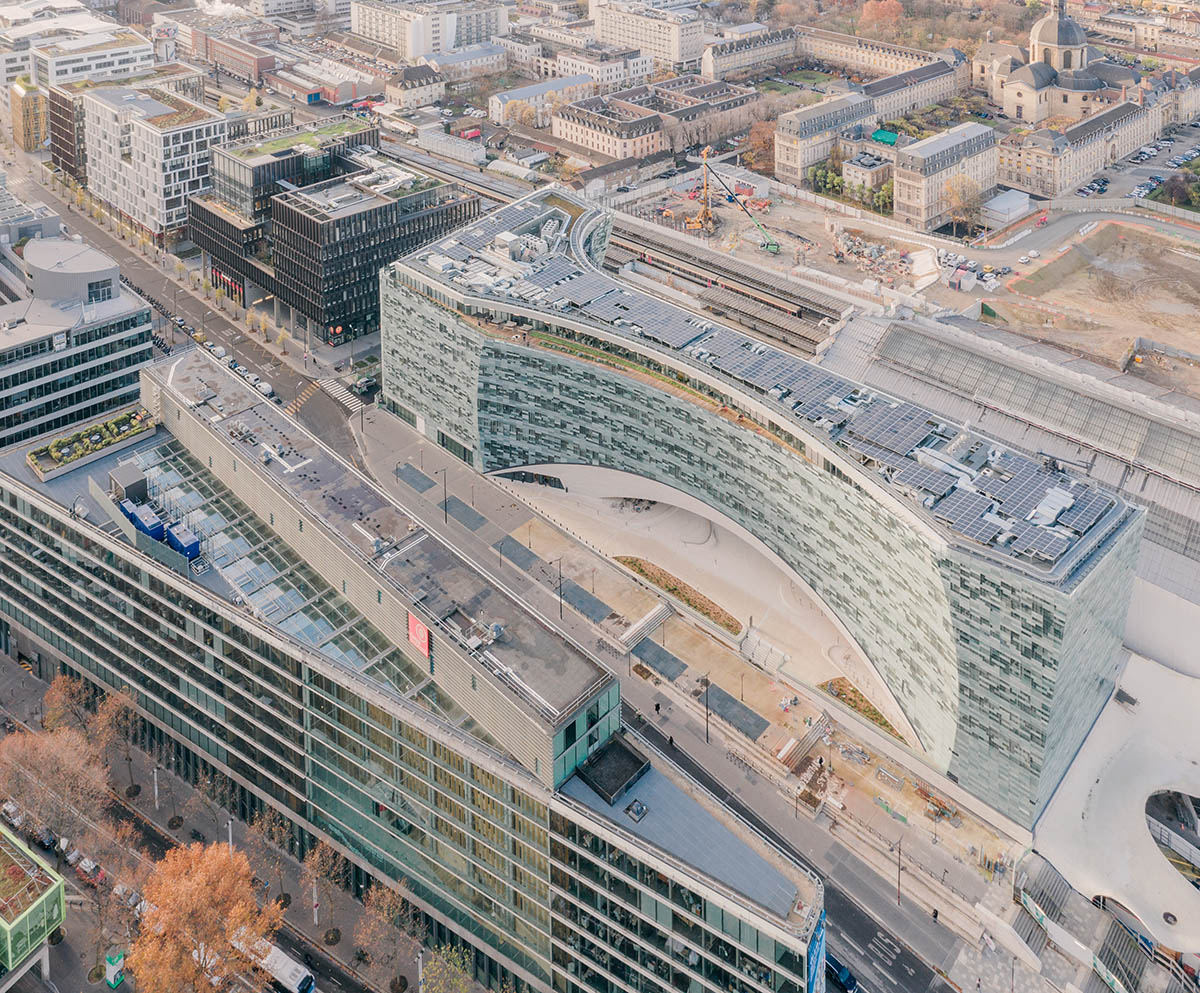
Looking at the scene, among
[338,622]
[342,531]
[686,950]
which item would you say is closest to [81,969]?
[338,622]

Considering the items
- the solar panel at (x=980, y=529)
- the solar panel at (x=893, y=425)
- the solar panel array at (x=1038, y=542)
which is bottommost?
the solar panel at (x=980, y=529)

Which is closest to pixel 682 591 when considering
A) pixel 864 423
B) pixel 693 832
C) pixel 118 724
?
pixel 864 423

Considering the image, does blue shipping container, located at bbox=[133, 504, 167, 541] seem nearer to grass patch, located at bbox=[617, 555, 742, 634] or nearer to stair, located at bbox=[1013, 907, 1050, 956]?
grass patch, located at bbox=[617, 555, 742, 634]

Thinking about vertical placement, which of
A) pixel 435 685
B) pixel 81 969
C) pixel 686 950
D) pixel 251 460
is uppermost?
pixel 251 460

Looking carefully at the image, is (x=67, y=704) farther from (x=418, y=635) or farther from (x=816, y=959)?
(x=816, y=959)

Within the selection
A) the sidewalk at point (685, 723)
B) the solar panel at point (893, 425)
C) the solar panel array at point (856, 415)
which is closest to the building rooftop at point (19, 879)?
the sidewalk at point (685, 723)

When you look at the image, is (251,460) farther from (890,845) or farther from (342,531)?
(890,845)

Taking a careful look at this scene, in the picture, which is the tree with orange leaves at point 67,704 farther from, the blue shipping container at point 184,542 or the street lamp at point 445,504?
the street lamp at point 445,504
